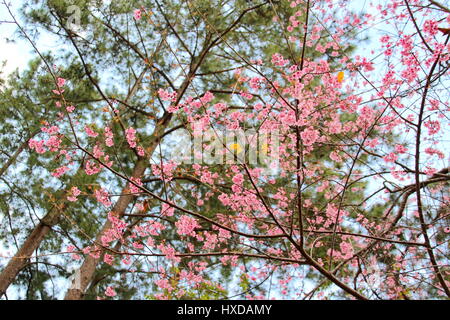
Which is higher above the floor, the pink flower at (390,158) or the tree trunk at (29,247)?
the tree trunk at (29,247)

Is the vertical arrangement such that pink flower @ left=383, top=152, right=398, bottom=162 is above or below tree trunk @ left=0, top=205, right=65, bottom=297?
below

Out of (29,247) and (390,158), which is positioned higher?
(29,247)

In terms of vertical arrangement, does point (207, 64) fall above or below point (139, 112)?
above

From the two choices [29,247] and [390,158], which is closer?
[390,158]

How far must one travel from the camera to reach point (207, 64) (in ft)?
20.0

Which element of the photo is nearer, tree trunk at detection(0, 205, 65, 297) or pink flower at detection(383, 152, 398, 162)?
pink flower at detection(383, 152, 398, 162)

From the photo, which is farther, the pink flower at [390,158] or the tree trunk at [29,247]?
the tree trunk at [29,247]
